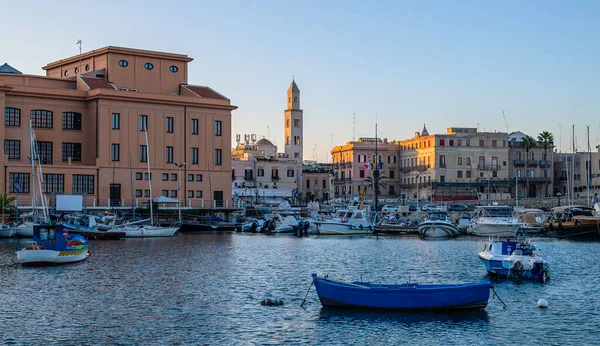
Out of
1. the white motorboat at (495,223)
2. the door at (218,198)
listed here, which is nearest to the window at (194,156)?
the door at (218,198)

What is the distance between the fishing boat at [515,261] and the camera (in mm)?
44281

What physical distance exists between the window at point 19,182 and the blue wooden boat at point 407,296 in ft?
192

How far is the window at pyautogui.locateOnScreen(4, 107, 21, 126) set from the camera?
3494 inches

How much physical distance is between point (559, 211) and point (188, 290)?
64832mm

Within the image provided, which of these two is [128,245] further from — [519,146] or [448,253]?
[519,146]

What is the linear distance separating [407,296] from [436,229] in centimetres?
5292

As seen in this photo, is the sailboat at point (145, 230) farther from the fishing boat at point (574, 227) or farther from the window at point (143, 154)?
the fishing boat at point (574, 227)

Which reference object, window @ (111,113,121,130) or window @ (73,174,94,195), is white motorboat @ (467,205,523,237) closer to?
window @ (111,113,121,130)

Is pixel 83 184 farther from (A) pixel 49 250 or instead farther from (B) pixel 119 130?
(A) pixel 49 250

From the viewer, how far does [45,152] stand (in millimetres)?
90812

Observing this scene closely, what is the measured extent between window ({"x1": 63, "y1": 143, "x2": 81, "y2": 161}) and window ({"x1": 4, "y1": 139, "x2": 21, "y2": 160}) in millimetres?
5098

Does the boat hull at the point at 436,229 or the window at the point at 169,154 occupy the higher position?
the window at the point at 169,154

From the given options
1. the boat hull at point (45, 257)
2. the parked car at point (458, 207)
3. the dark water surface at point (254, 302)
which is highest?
the parked car at point (458, 207)

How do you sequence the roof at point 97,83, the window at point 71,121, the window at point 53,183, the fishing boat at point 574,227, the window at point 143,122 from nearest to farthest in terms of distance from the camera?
the fishing boat at point 574,227
the window at point 53,183
the window at point 71,121
the roof at point 97,83
the window at point 143,122
